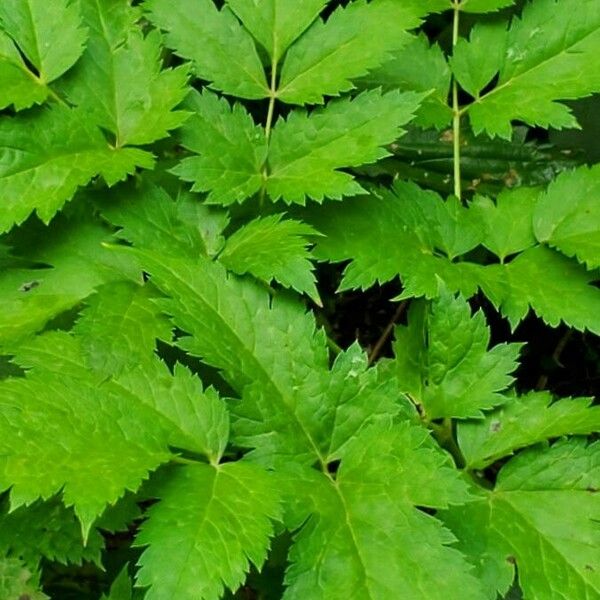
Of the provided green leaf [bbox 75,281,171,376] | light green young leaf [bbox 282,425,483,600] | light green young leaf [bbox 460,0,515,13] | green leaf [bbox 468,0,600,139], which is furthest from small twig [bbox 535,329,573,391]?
green leaf [bbox 75,281,171,376]

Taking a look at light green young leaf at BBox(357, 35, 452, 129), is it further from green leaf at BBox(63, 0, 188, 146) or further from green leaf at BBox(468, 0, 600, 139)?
green leaf at BBox(63, 0, 188, 146)

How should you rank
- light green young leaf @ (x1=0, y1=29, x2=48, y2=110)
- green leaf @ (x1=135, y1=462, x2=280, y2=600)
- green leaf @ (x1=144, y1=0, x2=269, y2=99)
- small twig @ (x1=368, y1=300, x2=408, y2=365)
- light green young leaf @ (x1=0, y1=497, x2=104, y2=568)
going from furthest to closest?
small twig @ (x1=368, y1=300, x2=408, y2=365) → green leaf @ (x1=144, y1=0, x2=269, y2=99) → light green young leaf @ (x1=0, y1=29, x2=48, y2=110) → light green young leaf @ (x1=0, y1=497, x2=104, y2=568) → green leaf @ (x1=135, y1=462, x2=280, y2=600)

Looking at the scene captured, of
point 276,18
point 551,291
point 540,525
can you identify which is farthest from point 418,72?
point 540,525

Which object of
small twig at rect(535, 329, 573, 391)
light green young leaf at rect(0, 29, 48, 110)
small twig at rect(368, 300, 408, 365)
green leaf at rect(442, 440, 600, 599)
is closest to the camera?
green leaf at rect(442, 440, 600, 599)

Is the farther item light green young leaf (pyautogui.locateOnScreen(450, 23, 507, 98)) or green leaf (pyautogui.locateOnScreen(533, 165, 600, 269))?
light green young leaf (pyautogui.locateOnScreen(450, 23, 507, 98))

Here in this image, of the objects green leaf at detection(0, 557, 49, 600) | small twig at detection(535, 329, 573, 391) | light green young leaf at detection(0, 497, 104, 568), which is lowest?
small twig at detection(535, 329, 573, 391)

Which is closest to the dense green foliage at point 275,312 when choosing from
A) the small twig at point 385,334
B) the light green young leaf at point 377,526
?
the light green young leaf at point 377,526

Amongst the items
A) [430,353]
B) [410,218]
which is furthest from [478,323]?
[410,218]

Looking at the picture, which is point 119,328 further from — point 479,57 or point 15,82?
point 479,57
